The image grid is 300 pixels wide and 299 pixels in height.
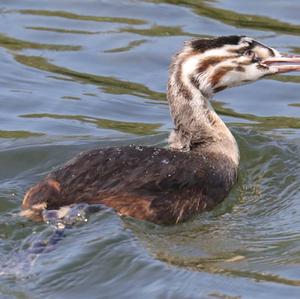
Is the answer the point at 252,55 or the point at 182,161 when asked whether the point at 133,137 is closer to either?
the point at 252,55

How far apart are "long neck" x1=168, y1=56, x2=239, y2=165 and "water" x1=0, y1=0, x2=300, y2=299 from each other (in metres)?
0.45

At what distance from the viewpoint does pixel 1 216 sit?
408 inches

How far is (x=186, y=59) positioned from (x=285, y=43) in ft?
13.3

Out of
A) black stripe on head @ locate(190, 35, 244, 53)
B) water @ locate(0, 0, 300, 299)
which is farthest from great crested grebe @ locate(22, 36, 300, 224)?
water @ locate(0, 0, 300, 299)

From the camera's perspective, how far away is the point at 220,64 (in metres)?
11.5

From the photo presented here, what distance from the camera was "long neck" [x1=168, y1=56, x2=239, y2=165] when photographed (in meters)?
11.5

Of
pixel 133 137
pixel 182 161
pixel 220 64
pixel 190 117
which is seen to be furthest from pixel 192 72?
pixel 133 137

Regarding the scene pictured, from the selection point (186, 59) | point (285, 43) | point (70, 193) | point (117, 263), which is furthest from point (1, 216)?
point (285, 43)

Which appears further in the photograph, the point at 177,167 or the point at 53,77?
the point at 53,77

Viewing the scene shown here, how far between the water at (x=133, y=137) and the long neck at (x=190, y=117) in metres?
0.45

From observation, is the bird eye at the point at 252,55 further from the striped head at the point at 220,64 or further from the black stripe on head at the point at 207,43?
the black stripe on head at the point at 207,43

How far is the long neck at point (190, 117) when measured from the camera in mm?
11453

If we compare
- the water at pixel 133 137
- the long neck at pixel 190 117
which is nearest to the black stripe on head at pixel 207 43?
the long neck at pixel 190 117

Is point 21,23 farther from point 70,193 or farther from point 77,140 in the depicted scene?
point 70,193
